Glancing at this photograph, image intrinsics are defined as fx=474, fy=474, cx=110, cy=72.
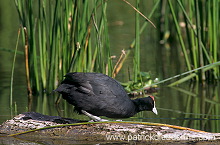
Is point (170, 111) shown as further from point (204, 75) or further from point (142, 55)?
point (142, 55)

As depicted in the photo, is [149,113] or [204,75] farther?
[204,75]

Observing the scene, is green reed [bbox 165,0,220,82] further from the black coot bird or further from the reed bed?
Answer: the black coot bird

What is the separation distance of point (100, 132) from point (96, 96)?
0.36 metres

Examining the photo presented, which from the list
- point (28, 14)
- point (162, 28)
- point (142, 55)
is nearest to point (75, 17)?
point (28, 14)

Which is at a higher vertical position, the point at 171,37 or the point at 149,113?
the point at 171,37

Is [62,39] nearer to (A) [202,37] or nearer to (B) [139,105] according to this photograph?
(B) [139,105]

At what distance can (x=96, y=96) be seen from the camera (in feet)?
15.1

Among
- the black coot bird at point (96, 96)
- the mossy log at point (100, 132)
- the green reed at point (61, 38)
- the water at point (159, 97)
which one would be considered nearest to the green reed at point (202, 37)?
the water at point (159, 97)

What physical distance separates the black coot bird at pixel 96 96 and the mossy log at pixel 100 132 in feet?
0.47

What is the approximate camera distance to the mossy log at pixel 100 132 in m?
4.32

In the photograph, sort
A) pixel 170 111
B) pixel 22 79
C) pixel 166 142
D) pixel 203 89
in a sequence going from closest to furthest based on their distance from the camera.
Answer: pixel 166 142
pixel 170 111
pixel 203 89
pixel 22 79

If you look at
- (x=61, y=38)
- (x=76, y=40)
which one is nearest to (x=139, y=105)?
(x=76, y=40)

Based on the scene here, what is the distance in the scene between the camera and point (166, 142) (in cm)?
430

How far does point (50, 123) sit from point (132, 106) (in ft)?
2.78
